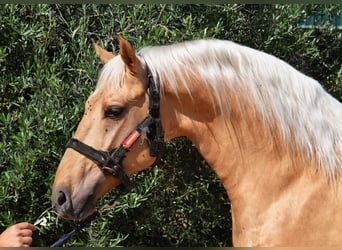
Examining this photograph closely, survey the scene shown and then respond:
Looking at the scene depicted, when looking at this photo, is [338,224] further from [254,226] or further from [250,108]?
[250,108]


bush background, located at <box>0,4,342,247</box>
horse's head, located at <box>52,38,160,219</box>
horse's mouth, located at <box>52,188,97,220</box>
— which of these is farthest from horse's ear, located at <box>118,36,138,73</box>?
bush background, located at <box>0,4,342,247</box>

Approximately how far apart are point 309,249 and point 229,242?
2.04 m

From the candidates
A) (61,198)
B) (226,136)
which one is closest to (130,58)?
(226,136)

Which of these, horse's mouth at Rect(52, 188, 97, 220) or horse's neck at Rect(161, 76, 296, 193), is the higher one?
horse's neck at Rect(161, 76, 296, 193)

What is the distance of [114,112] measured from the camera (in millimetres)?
1995

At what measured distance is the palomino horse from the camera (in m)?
1.91

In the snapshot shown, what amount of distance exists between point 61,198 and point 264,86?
920mm

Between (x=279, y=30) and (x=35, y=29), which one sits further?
(x=279, y=30)

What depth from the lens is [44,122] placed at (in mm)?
2998

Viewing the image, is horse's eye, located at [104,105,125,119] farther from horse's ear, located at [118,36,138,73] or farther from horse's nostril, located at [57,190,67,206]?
horse's nostril, located at [57,190,67,206]

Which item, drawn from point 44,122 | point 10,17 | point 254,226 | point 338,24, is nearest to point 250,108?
point 254,226

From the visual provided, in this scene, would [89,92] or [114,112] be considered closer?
[114,112]

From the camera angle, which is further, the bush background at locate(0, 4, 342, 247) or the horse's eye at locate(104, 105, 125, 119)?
the bush background at locate(0, 4, 342, 247)

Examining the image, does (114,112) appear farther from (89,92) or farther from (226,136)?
(89,92)
